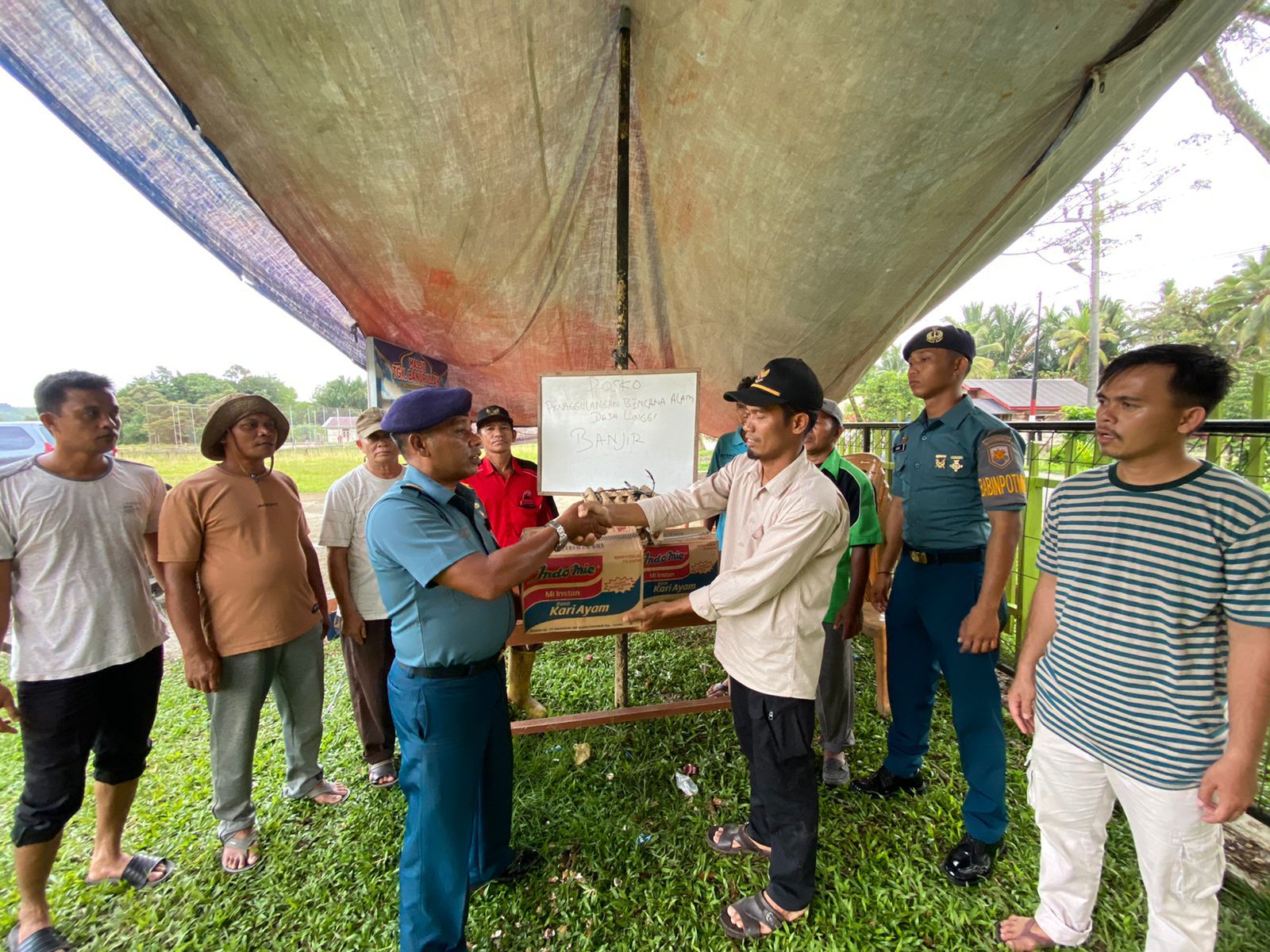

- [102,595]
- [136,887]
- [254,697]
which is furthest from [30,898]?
[102,595]

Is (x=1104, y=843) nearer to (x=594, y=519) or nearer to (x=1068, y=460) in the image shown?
(x=594, y=519)

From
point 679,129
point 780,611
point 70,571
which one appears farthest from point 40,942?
point 679,129

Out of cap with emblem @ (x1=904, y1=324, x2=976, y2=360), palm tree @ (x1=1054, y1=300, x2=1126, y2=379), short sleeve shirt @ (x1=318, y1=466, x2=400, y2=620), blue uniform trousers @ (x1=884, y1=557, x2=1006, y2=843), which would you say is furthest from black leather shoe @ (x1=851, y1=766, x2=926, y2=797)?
palm tree @ (x1=1054, y1=300, x2=1126, y2=379)

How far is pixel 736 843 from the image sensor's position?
2.34 metres

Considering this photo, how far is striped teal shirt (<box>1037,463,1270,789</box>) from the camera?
1327mm

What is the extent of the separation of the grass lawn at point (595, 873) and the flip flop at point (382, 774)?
67mm

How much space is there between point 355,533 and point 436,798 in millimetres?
1563

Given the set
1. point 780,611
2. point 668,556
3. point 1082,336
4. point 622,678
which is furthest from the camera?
point 1082,336

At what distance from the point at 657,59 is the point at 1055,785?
11.6ft

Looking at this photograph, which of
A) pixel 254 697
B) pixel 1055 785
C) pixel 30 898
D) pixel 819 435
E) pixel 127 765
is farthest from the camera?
pixel 819 435

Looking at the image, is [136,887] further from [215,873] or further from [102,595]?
[102,595]

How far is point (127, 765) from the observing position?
2.15 metres

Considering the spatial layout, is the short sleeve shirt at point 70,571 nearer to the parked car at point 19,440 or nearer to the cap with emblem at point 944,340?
the cap with emblem at point 944,340

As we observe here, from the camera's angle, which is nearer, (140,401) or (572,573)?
(572,573)
